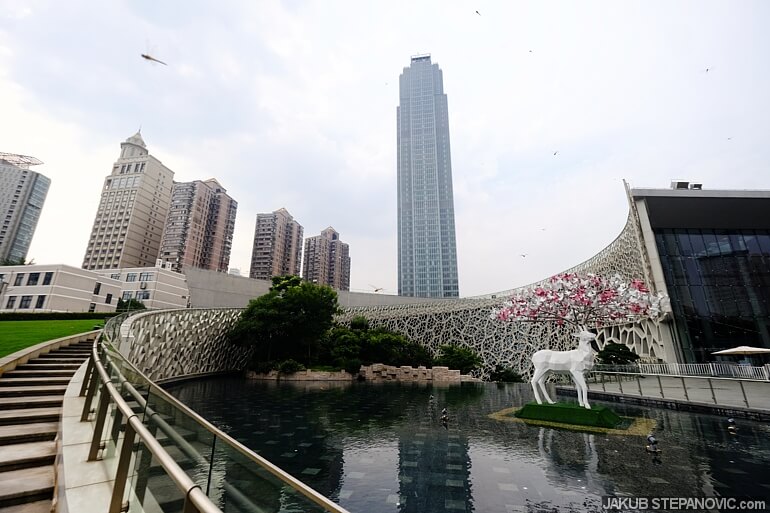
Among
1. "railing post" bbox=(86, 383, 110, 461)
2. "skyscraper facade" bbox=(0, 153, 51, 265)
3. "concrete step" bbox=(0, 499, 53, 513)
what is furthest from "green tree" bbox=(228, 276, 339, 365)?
"skyscraper facade" bbox=(0, 153, 51, 265)

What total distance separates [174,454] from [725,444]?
1168 centimetres

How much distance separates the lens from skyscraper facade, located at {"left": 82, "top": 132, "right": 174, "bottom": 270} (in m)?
75.4

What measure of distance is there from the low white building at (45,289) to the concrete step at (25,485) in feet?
158

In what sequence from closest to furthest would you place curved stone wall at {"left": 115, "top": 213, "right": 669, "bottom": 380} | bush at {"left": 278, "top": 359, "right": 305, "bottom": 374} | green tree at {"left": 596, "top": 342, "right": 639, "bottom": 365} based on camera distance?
curved stone wall at {"left": 115, "top": 213, "right": 669, "bottom": 380}
green tree at {"left": 596, "top": 342, "right": 639, "bottom": 365}
bush at {"left": 278, "top": 359, "right": 305, "bottom": 374}

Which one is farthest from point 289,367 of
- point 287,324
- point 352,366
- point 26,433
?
point 26,433

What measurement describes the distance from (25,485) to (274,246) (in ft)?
278

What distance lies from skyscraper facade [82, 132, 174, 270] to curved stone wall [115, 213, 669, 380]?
66.0 m

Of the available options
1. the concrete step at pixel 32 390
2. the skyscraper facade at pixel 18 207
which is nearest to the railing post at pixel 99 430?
the concrete step at pixel 32 390

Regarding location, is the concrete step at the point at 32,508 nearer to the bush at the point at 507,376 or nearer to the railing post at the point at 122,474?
the railing post at the point at 122,474

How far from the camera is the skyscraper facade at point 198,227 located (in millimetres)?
75250

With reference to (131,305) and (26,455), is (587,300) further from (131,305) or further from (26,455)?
(131,305)

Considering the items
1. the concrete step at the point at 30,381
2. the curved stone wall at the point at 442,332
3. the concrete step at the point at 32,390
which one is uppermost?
the curved stone wall at the point at 442,332

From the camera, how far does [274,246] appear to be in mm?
84188

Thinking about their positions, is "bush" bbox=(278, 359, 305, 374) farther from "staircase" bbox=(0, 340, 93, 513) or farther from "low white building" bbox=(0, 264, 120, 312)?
"low white building" bbox=(0, 264, 120, 312)
